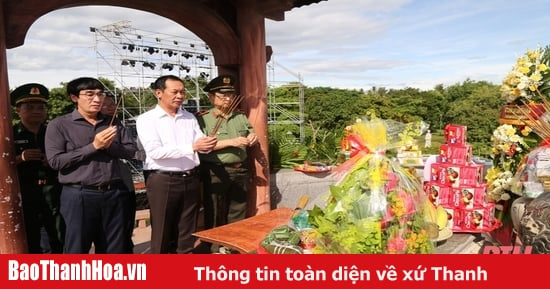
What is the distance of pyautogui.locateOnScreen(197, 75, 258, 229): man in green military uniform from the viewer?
11.5 feet

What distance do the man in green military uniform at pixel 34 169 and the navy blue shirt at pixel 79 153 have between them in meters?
0.44

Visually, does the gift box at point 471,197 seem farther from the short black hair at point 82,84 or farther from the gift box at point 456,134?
the short black hair at point 82,84

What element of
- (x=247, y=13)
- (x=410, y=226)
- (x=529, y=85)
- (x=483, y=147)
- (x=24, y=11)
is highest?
(x=247, y=13)

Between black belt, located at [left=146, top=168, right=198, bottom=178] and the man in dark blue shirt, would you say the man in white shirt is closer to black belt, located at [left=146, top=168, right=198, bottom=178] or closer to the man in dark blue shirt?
black belt, located at [left=146, top=168, right=198, bottom=178]

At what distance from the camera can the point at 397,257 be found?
5.84 ft

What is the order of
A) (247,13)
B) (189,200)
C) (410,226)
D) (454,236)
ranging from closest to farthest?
1. (410,226)
2. (189,200)
3. (454,236)
4. (247,13)

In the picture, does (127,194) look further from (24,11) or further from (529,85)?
(529,85)

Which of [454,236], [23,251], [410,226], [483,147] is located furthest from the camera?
Answer: [483,147]

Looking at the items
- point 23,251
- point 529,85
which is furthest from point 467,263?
point 23,251

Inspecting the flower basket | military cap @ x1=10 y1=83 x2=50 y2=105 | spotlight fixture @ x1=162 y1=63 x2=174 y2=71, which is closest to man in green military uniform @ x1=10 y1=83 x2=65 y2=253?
military cap @ x1=10 y1=83 x2=50 y2=105

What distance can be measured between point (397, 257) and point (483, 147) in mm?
24444

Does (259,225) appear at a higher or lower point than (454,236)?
higher

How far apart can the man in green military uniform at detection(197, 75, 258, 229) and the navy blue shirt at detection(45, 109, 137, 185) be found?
2.98ft

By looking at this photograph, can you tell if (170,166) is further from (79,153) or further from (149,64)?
(149,64)
